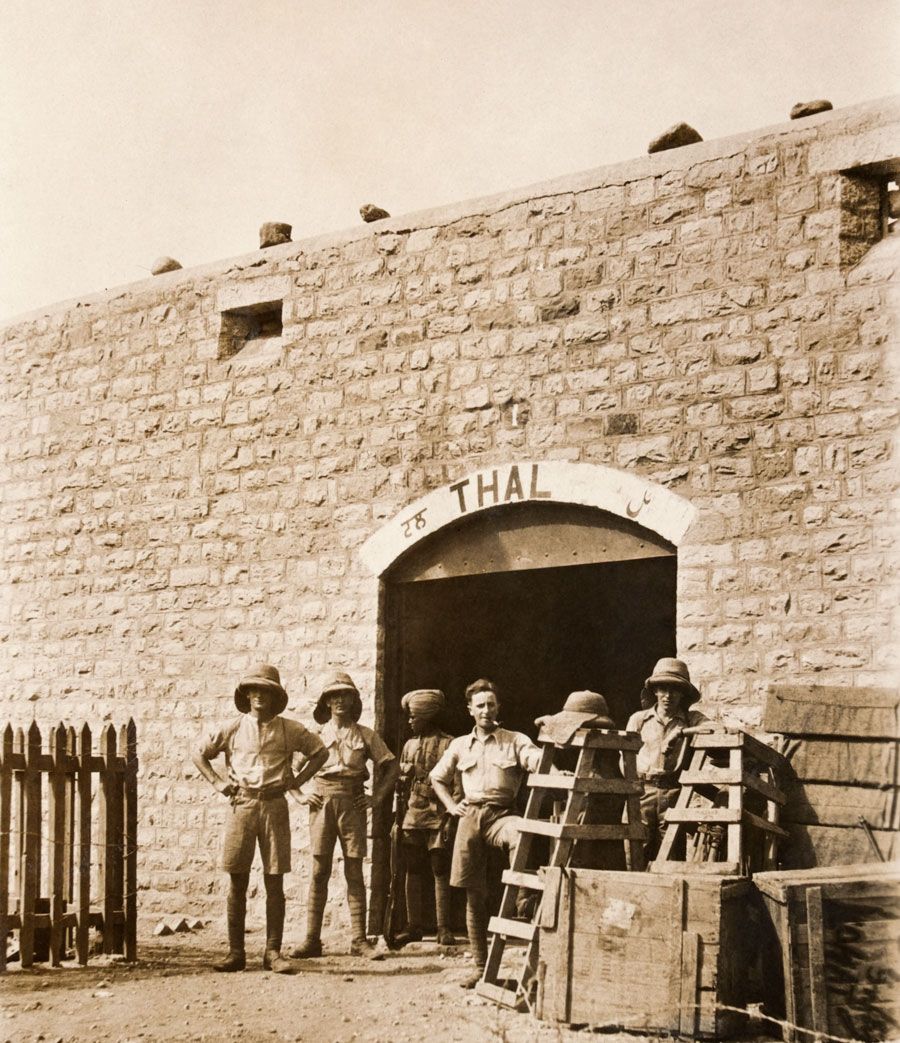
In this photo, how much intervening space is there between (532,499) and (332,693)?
1.75 metres

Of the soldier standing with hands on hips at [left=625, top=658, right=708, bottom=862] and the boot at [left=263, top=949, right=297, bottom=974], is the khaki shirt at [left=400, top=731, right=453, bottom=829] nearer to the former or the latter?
the boot at [left=263, top=949, right=297, bottom=974]

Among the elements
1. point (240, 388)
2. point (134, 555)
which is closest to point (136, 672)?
point (134, 555)

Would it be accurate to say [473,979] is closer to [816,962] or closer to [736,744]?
[736,744]

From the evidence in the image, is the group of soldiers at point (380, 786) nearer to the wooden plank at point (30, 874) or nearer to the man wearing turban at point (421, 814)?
the man wearing turban at point (421, 814)

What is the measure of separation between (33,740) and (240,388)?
327cm

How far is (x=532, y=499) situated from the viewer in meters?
8.94

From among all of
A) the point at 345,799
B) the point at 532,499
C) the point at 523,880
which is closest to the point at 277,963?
the point at 345,799

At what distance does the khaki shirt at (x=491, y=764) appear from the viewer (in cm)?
792

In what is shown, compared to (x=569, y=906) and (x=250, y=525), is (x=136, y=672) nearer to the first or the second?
(x=250, y=525)

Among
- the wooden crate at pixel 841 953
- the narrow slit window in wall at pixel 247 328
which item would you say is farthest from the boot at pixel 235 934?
the narrow slit window in wall at pixel 247 328

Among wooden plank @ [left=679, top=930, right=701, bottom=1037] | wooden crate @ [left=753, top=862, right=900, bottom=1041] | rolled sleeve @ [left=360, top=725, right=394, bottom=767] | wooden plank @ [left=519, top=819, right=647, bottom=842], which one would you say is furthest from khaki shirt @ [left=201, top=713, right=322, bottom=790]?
wooden crate @ [left=753, top=862, right=900, bottom=1041]

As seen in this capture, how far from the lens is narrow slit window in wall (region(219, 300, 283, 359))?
1058 cm

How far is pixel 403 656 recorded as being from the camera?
972cm

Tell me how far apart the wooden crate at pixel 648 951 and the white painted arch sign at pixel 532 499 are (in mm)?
2553
